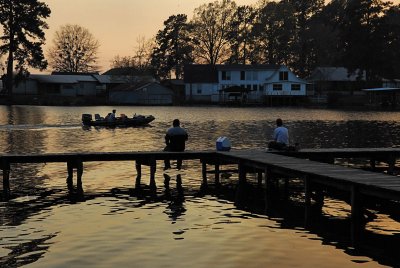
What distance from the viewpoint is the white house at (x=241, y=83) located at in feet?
394

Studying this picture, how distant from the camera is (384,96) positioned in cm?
11975

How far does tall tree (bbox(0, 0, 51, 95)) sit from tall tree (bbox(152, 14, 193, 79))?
118ft

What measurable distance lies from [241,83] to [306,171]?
105343 millimetres

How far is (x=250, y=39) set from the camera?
135250mm

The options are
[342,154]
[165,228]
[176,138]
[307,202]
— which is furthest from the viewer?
[342,154]

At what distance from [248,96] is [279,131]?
9926 centimetres

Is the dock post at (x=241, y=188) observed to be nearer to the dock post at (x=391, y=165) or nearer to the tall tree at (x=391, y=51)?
the dock post at (x=391, y=165)

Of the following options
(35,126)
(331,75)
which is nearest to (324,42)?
(331,75)

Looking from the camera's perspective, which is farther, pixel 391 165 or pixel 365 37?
pixel 365 37

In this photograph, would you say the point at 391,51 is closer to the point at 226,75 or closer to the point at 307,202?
the point at 226,75

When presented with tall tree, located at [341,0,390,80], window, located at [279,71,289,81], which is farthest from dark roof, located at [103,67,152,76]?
tall tree, located at [341,0,390,80]

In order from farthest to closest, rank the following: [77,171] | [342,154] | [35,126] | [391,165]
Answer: [35,126] → [391,165] → [342,154] → [77,171]

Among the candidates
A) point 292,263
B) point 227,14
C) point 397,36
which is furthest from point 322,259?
point 227,14

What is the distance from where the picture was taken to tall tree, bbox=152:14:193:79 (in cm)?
13938
